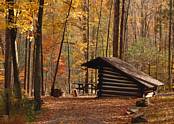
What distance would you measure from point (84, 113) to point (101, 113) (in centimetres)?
89

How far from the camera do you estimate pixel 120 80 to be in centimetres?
2600

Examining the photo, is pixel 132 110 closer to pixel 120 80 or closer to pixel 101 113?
pixel 101 113

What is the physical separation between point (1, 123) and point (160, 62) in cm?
3318

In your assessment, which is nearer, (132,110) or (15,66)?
(132,110)

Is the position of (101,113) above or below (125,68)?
below

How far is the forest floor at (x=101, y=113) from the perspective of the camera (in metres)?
16.0

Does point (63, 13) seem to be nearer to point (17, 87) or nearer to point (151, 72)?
point (151, 72)

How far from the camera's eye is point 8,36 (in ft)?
73.3

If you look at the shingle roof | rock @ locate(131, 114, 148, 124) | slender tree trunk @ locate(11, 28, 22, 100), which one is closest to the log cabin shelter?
the shingle roof

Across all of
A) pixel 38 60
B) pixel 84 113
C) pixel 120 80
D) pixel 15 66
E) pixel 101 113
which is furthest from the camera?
pixel 120 80

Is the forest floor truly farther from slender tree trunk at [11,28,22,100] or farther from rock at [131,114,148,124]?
slender tree trunk at [11,28,22,100]

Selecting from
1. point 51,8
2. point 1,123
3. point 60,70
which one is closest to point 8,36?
point 1,123

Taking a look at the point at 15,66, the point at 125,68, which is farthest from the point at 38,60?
the point at 125,68

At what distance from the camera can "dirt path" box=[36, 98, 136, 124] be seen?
54.6ft
